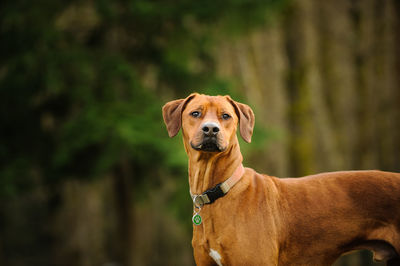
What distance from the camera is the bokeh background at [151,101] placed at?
27.1 feet

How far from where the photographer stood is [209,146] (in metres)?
3.16

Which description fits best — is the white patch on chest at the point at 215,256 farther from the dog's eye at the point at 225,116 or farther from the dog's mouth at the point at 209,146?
the dog's eye at the point at 225,116

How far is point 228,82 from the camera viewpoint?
9297 mm

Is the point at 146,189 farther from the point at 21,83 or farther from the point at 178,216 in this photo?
the point at 21,83

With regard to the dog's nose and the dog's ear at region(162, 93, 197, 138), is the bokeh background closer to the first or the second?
the dog's ear at region(162, 93, 197, 138)

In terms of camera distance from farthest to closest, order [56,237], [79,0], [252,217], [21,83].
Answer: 1. [56,237]
2. [79,0]
3. [21,83]
4. [252,217]

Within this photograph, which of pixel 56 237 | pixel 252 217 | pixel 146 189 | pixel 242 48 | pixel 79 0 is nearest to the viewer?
pixel 252 217

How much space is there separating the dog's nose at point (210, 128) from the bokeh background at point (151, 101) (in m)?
4.38

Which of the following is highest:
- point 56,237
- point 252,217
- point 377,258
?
point 252,217

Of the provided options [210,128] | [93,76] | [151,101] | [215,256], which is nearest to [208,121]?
[210,128]

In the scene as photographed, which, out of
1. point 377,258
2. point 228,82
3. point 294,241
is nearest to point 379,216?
point 377,258

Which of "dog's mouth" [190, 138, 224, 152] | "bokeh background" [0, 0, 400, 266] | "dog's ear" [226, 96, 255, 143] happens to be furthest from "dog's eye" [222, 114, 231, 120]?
"bokeh background" [0, 0, 400, 266]

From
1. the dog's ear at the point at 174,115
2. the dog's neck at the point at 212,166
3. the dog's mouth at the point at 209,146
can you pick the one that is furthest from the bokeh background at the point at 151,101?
the dog's mouth at the point at 209,146

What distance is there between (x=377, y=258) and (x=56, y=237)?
10136 mm
